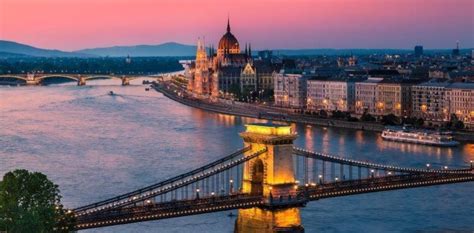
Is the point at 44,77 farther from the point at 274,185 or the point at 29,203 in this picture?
the point at 29,203

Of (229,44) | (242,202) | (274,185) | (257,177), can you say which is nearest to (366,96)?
(229,44)

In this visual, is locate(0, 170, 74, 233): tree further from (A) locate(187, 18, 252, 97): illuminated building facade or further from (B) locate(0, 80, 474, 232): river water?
(A) locate(187, 18, 252, 97): illuminated building facade

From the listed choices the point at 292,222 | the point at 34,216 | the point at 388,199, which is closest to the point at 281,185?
the point at 292,222

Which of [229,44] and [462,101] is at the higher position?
[229,44]

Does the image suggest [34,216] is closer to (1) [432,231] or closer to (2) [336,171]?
(1) [432,231]

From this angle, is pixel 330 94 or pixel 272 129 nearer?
pixel 272 129

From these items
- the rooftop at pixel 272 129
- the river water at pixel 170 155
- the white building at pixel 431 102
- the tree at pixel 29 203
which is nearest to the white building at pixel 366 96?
the white building at pixel 431 102
